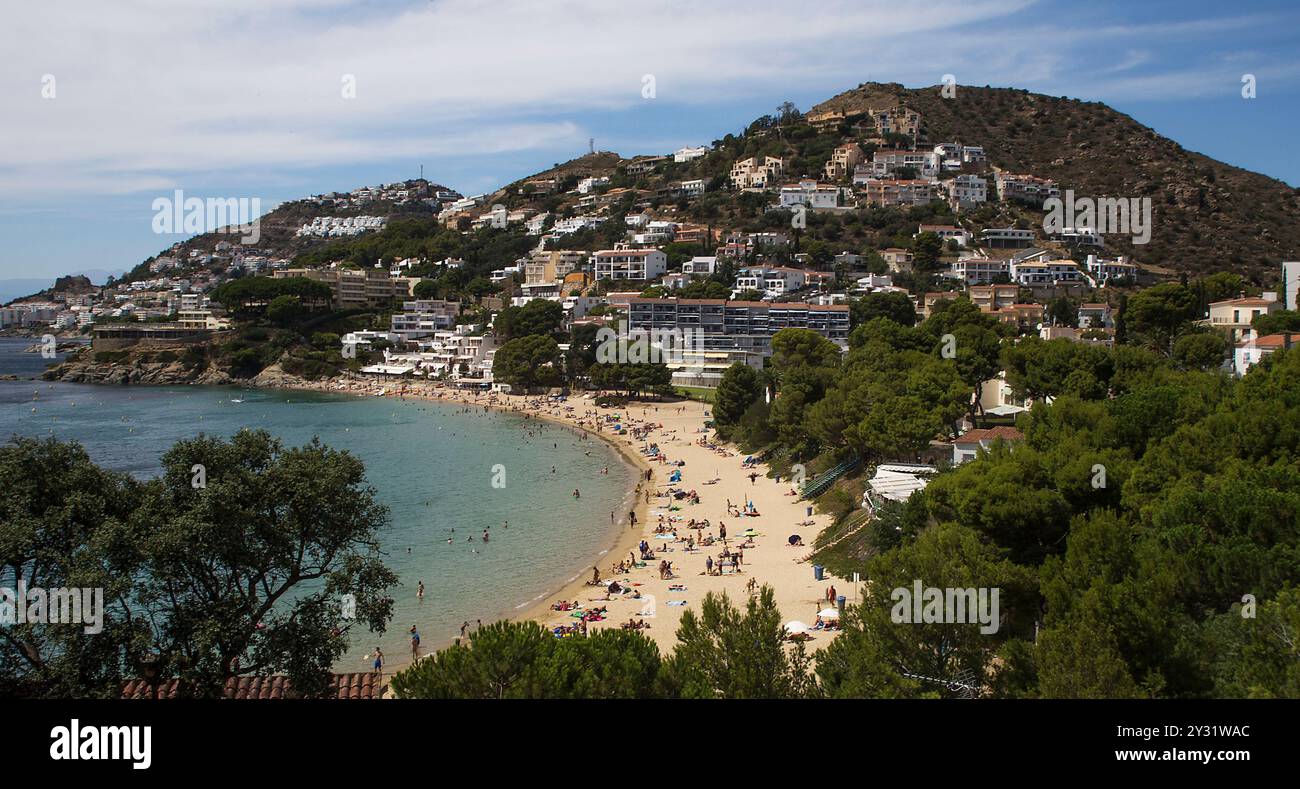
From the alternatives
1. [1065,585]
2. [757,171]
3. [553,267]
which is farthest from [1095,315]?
[757,171]

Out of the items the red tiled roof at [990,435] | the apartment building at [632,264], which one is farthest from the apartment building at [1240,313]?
the apartment building at [632,264]

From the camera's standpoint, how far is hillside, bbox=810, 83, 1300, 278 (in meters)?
70.8

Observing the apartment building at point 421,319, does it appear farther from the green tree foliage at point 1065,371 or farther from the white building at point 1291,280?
the white building at point 1291,280

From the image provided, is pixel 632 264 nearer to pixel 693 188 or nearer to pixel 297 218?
pixel 693 188

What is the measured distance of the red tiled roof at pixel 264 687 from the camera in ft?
28.7

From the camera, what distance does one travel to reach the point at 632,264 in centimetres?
6706

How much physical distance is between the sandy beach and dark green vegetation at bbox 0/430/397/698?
15.1 ft

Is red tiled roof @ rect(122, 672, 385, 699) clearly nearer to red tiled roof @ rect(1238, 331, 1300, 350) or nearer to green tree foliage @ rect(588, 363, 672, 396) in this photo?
red tiled roof @ rect(1238, 331, 1300, 350)

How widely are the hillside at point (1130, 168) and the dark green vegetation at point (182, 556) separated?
69.5 m

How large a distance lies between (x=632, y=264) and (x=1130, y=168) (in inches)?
1932

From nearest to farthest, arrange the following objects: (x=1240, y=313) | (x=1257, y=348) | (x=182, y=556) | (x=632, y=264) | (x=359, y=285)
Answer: (x=182, y=556) → (x=1257, y=348) → (x=1240, y=313) → (x=632, y=264) → (x=359, y=285)

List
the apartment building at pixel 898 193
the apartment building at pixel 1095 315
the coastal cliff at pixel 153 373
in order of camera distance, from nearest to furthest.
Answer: the apartment building at pixel 1095 315, the coastal cliff at pixel 153 373, the apartment building at pixel 898 193
